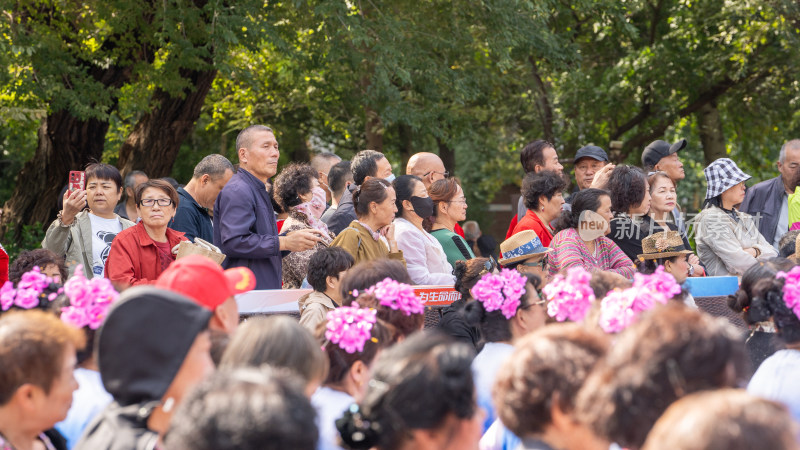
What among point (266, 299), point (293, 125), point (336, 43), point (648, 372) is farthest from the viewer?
point (293, 125)

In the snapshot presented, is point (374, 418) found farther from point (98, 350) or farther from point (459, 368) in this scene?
point (98, 350)

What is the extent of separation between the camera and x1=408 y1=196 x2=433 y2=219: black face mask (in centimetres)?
632

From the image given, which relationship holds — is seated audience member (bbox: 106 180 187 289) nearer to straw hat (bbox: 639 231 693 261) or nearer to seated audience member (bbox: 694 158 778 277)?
straw hat (bbox: 639 231 693 261)

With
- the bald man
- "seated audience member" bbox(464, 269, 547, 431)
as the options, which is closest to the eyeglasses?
"seated audience member" bbox(464, 269, 547, 431)

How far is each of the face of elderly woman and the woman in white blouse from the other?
5.14 feet

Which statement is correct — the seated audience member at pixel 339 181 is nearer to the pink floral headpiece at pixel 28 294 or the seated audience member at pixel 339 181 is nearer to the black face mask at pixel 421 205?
the black face mask at pixel 421 205

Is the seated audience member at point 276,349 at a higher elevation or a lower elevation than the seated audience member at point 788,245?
higher

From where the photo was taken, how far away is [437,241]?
635cm

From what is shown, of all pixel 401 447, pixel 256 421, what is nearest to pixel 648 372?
pixel 401 447

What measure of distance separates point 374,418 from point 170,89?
26.2ft

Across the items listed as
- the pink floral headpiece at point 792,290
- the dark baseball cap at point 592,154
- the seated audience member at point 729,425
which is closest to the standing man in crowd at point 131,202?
the dark baseball cap at point 592,154

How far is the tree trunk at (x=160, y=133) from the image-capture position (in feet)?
36.5

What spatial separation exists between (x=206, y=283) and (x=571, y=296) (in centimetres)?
185

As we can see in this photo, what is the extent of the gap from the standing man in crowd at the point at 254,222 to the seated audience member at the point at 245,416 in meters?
3.77
